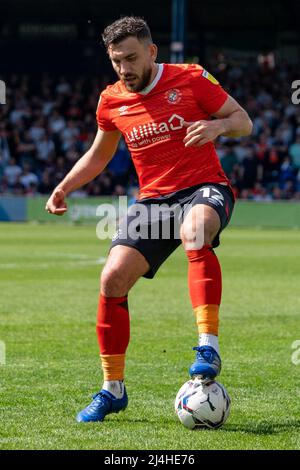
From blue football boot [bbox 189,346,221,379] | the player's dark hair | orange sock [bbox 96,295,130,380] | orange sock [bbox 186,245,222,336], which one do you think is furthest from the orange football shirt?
blue football boot [bbox 189,346,221,379]

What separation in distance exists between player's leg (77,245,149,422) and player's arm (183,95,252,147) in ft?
2.60

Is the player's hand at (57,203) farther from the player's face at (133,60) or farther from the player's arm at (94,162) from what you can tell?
the player's face at (133,60)

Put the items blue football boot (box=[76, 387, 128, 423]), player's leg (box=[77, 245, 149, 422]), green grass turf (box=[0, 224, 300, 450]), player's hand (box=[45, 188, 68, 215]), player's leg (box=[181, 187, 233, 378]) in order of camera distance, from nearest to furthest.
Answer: green grass turf (box=[0, 224, 300, 450]), player's leg (box=[181, 187, 233, 378]), blue football boot (box=[76, 387, 128, 423]), player's leg (box=[77, 245, 149, 422]), player's hand (box=[45, 188, 68, 215])

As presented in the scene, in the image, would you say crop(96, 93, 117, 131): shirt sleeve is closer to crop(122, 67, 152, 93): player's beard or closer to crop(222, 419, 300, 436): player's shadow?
crop(122, 67, 152, 93): player's beard

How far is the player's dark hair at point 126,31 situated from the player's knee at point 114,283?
4.37 feet

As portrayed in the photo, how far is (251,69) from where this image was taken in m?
41.1

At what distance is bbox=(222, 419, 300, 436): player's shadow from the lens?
5652 millimetres

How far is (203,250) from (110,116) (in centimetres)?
124

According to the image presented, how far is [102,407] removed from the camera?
19.9 feet

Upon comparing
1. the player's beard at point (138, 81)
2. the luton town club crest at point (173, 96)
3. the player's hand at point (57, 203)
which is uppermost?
the player's beard at point (138, 81)

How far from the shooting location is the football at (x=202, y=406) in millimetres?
5723

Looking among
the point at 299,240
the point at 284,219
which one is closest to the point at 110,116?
the point at 299,240

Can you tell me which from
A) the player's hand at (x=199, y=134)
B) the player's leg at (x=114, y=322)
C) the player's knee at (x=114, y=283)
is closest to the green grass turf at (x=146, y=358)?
the player's leg at (x=114, y=322)

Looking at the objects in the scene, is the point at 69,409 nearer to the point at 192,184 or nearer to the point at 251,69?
the point at 192,184
